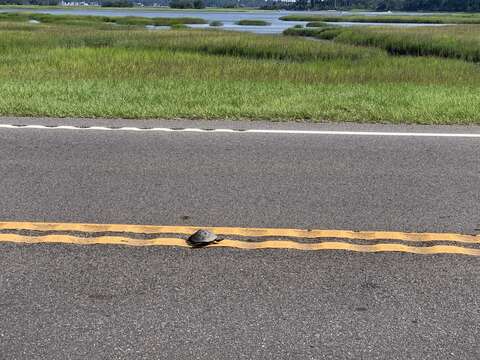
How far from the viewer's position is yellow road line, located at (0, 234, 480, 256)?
401 centimetres

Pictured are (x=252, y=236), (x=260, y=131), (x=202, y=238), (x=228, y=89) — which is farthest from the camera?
(x=228, y=89)

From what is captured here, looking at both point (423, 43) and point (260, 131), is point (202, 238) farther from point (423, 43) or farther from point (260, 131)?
point (423, 43)

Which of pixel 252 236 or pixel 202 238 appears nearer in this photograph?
pixel 202 238

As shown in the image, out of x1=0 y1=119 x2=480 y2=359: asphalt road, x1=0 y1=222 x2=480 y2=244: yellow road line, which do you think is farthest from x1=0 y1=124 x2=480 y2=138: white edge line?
x1=0 y1=222 x2=480 y2=244: yellow road line

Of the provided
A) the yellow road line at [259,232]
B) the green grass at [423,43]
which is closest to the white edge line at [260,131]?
the yellow road line at [259,232]

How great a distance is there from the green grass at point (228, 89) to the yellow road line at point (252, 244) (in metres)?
4.87

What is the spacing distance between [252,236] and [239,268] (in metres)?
0.54

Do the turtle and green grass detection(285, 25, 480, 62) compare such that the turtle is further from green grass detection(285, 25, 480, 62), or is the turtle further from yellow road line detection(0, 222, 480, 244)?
green grass detection(285, 25, 480, 62)

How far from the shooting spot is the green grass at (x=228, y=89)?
904 cm

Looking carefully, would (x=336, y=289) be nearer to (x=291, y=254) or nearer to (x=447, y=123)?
(x=291, y=254)

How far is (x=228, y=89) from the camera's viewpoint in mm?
11531

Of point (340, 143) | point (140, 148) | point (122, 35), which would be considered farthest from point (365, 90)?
point (122, 35)

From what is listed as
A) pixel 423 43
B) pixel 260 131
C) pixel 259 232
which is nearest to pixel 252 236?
pixel 259 232

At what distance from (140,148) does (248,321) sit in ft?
13.6
